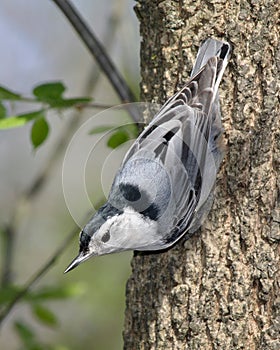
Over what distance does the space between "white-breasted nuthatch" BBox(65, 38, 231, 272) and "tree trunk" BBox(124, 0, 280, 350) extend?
5 centimetres

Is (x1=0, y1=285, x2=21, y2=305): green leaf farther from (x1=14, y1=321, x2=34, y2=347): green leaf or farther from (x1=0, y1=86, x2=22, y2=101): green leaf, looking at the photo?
(x1=0, y1=86, x2=22, y2=101): green leaf

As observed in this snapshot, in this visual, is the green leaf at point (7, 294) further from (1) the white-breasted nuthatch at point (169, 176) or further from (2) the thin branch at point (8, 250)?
(1) the white-breasted nuthatch at point (169, 176)

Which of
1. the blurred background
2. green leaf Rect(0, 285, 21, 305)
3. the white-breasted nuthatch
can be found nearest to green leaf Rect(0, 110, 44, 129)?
the white-breasted nuthatch

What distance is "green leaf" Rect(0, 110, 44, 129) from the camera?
272 centimetres

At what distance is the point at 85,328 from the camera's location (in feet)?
20.2

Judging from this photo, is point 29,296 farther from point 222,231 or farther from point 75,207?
point 222,231

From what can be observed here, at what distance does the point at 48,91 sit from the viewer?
2.82m

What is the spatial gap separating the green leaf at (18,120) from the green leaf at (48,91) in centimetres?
6

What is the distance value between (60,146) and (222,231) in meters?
1.94

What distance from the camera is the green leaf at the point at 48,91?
280 centimetres

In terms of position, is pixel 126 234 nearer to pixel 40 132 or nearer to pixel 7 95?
pixel 40 132

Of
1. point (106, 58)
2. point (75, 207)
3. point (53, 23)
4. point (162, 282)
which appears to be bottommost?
point (53, 23)

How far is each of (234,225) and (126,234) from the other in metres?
0.39

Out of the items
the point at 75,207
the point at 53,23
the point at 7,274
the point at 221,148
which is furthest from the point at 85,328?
the point at 221,148
